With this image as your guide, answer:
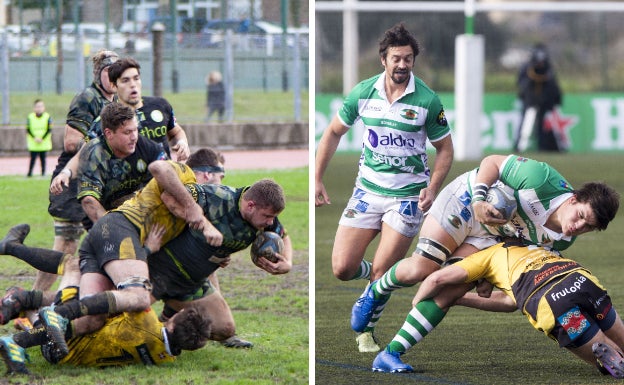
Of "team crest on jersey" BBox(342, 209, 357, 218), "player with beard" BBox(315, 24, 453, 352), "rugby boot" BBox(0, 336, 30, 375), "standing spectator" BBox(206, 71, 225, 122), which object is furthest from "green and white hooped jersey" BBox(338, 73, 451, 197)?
"standing spectator" BBox(206, 71, 225, 122)

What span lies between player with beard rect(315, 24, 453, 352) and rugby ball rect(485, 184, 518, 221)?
0.84 meters

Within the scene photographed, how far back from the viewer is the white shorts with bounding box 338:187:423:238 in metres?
7.65

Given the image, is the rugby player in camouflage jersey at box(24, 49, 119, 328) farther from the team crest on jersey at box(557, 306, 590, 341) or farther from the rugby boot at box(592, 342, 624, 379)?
the rugby boot at box(592, 342, 624, 379)

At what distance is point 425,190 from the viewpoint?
7.50 m

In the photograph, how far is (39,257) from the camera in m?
7.37

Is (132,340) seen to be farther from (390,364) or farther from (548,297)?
(548,297)

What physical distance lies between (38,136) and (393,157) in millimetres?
12396

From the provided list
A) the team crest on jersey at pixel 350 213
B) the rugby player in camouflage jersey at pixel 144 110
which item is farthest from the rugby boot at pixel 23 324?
the team crest on jersey at pixel 350 213


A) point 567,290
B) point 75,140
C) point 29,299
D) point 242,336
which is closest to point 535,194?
point 567,290

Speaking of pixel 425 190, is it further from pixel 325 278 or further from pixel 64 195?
pixel 325 278

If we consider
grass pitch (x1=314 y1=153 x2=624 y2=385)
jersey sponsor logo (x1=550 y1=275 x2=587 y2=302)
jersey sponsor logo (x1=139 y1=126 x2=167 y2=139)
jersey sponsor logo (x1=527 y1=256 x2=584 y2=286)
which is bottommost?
grass pitch (x1=314 y1=153 x2=624 y2=385)

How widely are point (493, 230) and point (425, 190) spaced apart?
0.70m

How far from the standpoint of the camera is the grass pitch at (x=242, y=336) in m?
6.38

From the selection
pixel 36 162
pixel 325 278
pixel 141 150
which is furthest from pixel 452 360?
pixel 36 162
